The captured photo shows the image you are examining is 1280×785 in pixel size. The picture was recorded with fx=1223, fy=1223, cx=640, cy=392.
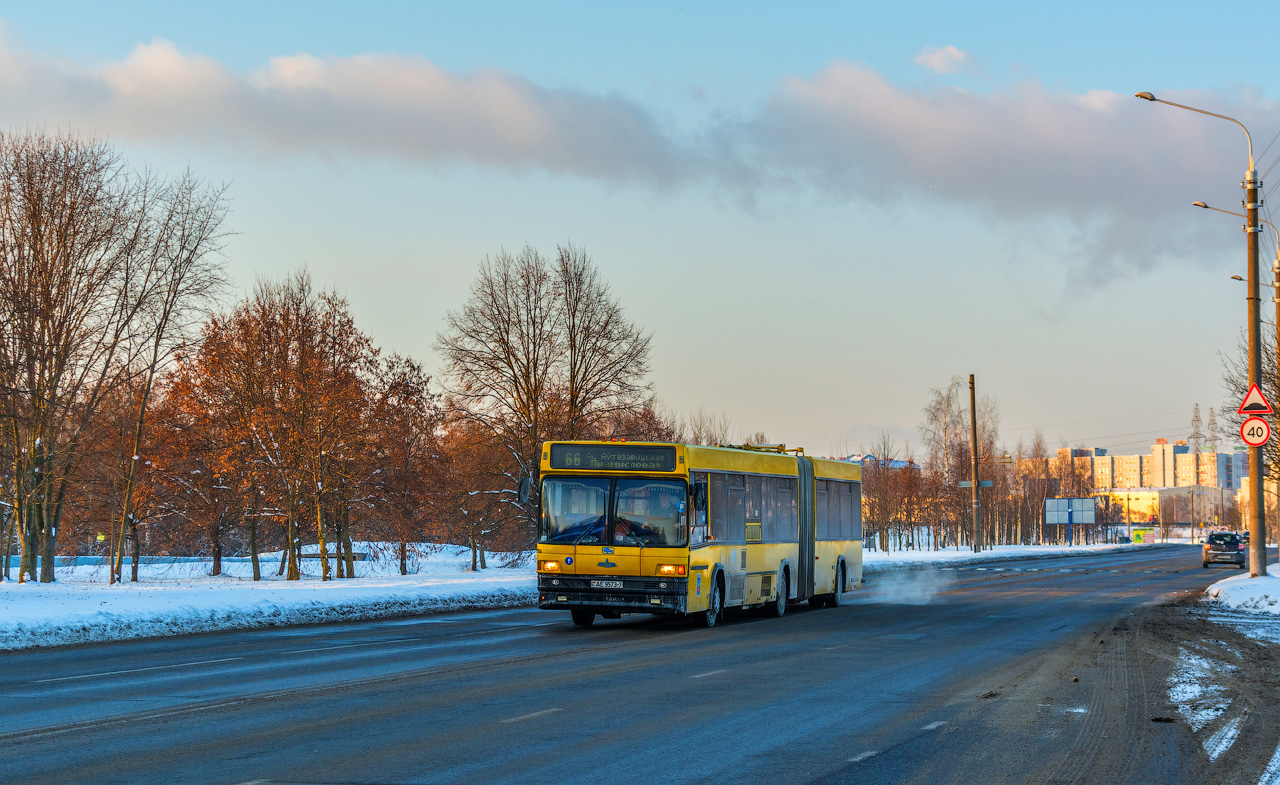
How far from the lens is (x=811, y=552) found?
27.2 metres

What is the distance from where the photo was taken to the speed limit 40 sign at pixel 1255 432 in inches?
1008

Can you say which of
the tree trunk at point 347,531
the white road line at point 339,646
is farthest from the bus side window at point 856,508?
the tree trunk at point 347,531

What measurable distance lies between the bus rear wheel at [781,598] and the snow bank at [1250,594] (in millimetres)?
9501

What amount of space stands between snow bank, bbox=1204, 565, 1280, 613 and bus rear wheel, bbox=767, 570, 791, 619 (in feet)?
31.2

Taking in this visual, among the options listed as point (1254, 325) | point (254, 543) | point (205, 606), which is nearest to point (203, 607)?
point (205, 606)

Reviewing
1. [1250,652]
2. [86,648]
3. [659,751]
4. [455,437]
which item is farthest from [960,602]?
[455,437]

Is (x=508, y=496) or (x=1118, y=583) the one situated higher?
(x=508, y=496)

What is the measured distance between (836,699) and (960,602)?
1846cm

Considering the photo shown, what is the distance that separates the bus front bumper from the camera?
20.5 metres

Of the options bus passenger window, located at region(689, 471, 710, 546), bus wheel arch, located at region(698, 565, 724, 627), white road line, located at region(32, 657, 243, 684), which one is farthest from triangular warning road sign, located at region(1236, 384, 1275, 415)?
white road line, located at region(32, 657, 243, 684)

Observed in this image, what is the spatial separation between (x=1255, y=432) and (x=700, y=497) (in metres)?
12.8

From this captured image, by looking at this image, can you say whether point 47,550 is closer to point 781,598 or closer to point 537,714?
point 781,598

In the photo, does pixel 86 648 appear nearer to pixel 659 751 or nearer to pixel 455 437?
pixel 659 751

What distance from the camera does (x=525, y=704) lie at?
37.7 feet
